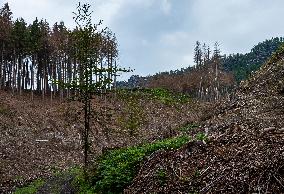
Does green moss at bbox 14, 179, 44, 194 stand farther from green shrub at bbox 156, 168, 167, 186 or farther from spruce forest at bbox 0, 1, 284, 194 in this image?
green shrub at bbox 156, 168, 167, 186

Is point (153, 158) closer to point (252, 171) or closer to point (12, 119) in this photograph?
point (252, 171)

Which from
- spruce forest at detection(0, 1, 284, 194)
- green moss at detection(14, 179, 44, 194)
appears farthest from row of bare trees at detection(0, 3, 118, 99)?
green moss at detection(14, 179, 44, 194)

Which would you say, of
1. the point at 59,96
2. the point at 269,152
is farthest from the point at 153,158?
the point at 59,96

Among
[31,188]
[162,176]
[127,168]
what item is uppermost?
[162,176]

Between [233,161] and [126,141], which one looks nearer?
[233,161]

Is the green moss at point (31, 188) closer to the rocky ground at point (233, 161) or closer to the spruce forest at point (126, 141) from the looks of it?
the spruce forest at point (126, 141)

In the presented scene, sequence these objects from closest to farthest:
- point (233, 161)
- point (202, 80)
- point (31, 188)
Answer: point (233, 161) < point (31, 188) < point (202, 80)

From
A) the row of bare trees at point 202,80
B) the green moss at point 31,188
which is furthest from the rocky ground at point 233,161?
the row of bare trees at point 202,80

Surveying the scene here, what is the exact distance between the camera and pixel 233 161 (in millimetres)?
8086

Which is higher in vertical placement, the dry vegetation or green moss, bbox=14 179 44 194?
the dry vegetation

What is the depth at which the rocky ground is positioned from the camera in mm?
6902

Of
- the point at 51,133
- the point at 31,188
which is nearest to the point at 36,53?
the point at 51,133

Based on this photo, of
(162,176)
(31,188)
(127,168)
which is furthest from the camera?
(31,188)

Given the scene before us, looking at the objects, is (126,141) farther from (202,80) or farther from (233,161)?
(202,80)
